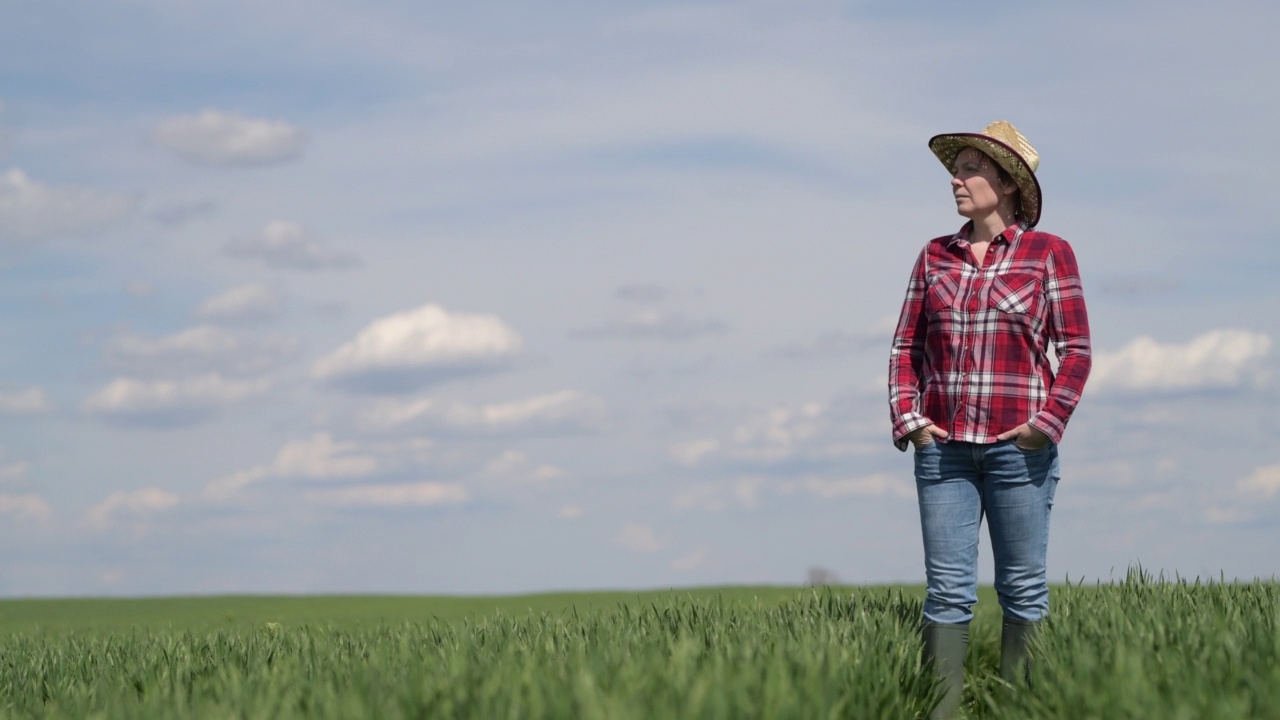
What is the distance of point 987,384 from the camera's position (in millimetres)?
6145

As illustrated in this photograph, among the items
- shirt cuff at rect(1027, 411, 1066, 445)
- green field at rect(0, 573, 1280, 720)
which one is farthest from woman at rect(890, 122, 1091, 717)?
green field at rect(0, 573, 1280, 720)

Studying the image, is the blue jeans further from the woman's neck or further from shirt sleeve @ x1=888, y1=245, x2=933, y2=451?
the woman's neck

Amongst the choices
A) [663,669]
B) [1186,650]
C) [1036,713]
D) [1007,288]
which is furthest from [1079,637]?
[663,669]

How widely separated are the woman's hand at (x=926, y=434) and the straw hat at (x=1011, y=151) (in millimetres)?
1324

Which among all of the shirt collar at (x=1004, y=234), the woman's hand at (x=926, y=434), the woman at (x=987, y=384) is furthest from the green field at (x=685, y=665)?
the shirt collar at (x=1004, y=234)

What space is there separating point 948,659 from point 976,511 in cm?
87

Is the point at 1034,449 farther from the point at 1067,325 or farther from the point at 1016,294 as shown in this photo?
the point at 1016,294

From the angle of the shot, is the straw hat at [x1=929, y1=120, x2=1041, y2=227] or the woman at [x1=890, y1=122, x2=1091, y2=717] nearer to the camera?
the woman at [x1=890, y1=122, x2=1091, y2=717]

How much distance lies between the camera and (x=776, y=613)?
801 centimetres

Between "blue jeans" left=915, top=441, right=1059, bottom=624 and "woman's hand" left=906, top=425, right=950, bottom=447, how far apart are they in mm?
41

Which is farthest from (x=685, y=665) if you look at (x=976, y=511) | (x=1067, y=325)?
(x=1067, y=325)

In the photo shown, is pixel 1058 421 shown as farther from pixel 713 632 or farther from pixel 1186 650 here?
pixel 713 632

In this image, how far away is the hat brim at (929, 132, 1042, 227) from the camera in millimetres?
6371

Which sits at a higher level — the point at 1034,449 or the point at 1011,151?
the point at 1011,151
